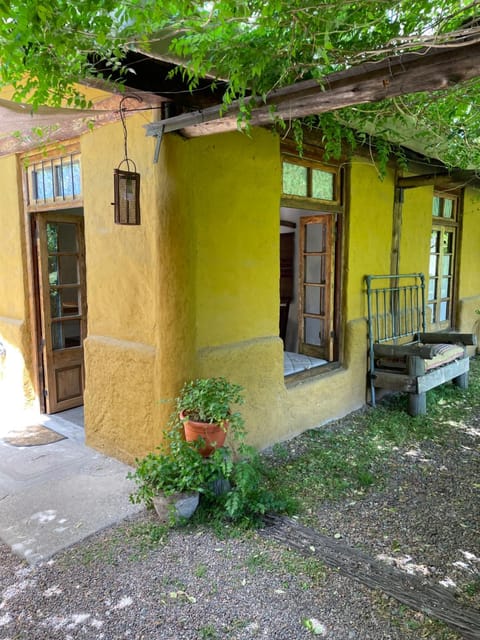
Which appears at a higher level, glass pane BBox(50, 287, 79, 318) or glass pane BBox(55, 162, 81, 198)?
glass pane BBox(55, 162, 81, 198)

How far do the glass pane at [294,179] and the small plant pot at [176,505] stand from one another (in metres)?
2.86

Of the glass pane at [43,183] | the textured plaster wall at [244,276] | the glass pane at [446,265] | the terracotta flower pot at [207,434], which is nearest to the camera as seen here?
the terracotta flower pot at [207,434]

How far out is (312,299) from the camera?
5.44m

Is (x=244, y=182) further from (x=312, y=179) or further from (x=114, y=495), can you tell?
(x=114, y=495)

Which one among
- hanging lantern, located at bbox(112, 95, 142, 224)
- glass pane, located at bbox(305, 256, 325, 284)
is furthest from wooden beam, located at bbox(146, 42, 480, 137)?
glass pane, located at bbox(305, 256, 325, 284)

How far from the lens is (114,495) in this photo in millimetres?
3449

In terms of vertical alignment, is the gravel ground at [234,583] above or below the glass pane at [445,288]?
below

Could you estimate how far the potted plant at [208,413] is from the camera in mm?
3207

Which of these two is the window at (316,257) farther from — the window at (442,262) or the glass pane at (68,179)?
the window at (442,262)

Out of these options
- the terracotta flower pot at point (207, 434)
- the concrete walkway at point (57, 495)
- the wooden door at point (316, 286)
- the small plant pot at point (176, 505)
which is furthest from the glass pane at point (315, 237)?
the small plant pot at point (176, 505)

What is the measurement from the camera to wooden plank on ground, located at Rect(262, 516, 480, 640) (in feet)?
7.46

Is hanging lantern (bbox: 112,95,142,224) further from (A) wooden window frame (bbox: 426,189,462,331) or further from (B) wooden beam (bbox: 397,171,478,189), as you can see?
(A) wooden window frame (bbox: 426,189,462,331)

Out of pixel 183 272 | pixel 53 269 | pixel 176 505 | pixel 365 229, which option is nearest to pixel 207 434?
pixel 176 505

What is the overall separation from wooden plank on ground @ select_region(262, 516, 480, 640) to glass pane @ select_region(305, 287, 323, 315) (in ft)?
9.06
